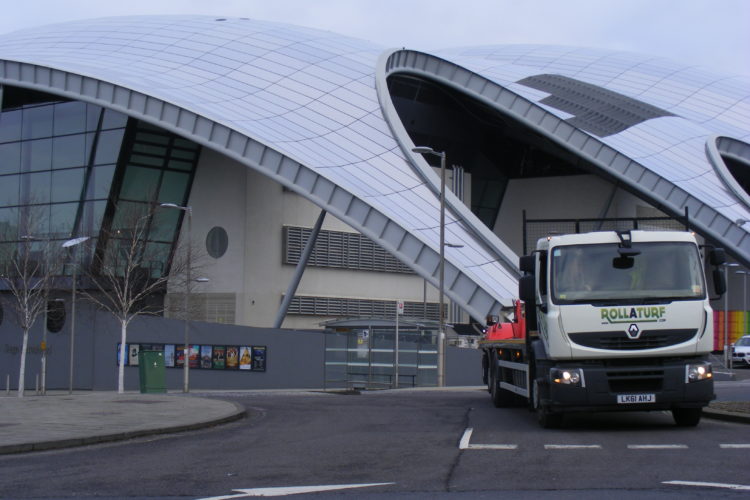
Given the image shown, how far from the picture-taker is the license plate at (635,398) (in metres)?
16.2

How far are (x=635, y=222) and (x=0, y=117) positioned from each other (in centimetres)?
4168

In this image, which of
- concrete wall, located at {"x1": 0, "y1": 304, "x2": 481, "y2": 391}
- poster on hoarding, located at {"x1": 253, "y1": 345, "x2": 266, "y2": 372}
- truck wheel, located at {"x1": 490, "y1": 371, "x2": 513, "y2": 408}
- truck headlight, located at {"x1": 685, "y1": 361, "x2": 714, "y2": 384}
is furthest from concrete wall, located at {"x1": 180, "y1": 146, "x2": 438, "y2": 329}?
truck headlight, located at {"x1": 685, "y1": 361, "x2": 714, "y2": 384}

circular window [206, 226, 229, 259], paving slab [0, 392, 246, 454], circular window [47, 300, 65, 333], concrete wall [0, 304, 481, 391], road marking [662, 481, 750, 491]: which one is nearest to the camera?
road marking [662, 481, 750, 491]

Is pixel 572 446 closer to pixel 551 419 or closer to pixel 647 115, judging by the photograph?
pixel 551 419

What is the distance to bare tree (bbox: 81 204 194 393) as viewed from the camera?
149 feet

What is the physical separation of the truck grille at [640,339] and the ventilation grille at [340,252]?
1435 inches

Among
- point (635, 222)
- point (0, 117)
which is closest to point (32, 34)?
point (0, 117)

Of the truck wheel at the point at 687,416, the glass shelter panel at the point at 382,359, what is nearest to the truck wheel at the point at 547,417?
the truck wheel at the point at 687,416

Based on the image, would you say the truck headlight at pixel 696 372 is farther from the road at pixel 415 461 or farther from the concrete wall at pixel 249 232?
the concrete wall at pixel 249 232

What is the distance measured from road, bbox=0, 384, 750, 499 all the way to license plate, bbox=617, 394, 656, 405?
49 centimetres

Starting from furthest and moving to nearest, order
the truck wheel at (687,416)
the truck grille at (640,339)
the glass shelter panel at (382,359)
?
the glass shelter panel at (382,359)
the truck wheel at (687,416)
the truck grille at (640,339)

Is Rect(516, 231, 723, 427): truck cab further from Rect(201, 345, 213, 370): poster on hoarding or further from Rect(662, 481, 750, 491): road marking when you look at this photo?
Rect(201, 345, 213, 370): poster on hoarding

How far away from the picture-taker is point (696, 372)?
1628 centimetres

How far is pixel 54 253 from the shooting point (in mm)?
47500
